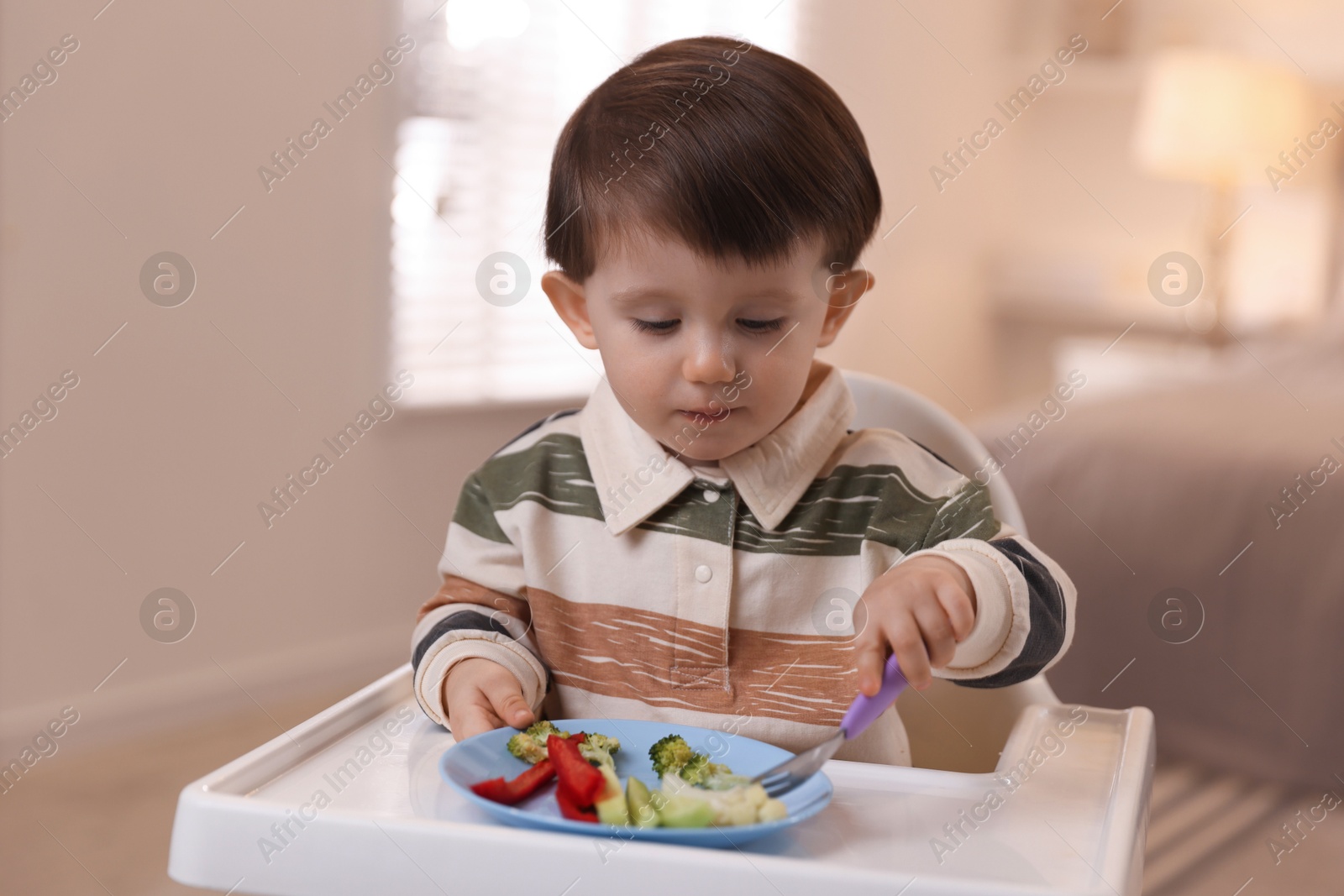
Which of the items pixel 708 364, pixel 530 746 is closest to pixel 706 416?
pixel 708 364

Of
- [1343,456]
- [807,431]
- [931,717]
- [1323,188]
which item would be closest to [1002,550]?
[807,431]

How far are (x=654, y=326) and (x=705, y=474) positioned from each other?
0.13 m

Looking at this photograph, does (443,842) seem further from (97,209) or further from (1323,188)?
(1323,188)

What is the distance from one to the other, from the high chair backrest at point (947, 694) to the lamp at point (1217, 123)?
2.55m

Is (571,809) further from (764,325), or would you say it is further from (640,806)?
(764,325)

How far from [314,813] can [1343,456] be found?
1.63m

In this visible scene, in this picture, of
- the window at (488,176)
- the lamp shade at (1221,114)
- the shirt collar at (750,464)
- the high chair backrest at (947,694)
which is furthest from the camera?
the lamp shade at (1221,114)

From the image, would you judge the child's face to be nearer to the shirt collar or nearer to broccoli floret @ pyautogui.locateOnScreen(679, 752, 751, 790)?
the shirt collar

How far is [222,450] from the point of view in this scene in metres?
2.09

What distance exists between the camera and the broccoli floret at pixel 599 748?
2.10 feet

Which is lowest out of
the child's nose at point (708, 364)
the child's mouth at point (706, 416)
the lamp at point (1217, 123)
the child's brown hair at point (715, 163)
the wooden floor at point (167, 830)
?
the wooden floor at point (167, 830)

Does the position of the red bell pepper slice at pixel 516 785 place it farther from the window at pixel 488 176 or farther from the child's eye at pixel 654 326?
the window at pixel 488 176

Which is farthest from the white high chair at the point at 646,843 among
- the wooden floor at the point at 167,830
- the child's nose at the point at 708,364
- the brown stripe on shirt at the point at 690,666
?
the wooden floor at the point at 167,830

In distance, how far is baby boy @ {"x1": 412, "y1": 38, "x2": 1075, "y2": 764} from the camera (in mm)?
781
